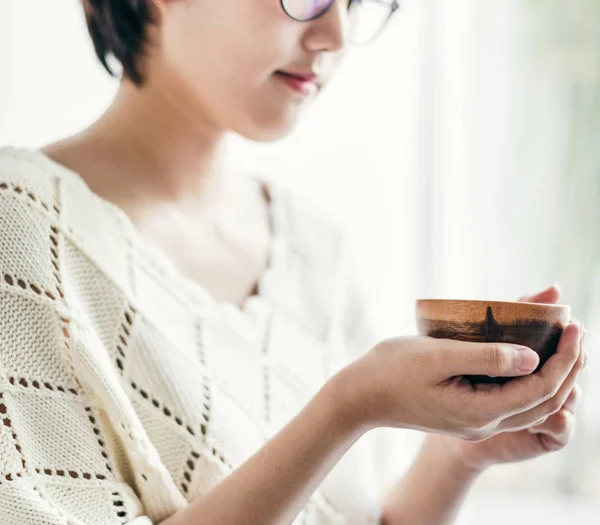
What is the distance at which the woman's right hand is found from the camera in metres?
0.66

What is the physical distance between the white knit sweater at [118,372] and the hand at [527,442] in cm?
18

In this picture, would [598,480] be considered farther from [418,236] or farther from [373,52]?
[373,52]

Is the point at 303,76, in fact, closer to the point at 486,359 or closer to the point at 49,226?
the point at 49,226

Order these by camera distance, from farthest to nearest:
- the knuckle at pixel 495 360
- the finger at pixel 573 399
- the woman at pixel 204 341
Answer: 1. the finger at pixel 573 399
2. the woman at pixel 204 341
3. the knuckle at pixel 495 360

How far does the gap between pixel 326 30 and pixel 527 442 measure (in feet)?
2.06

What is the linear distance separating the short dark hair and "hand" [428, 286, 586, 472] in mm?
667

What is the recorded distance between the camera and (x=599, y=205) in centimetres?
180

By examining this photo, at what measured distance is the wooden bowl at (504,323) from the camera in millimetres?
688

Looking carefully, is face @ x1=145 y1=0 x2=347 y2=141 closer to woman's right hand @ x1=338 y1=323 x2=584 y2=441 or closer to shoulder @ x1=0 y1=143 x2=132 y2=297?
shoulder @ x1=0 y1=143 x2=132 y2=297

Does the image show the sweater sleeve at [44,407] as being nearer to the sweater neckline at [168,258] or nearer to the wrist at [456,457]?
the sweater neckline at [168,258]

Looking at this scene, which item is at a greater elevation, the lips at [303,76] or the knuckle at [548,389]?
the lips at [303,76]

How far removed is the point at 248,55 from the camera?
949 mm


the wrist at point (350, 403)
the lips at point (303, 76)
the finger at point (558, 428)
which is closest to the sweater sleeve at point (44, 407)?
the wrist at point (350, 403)

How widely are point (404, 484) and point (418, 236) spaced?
1.03 m
